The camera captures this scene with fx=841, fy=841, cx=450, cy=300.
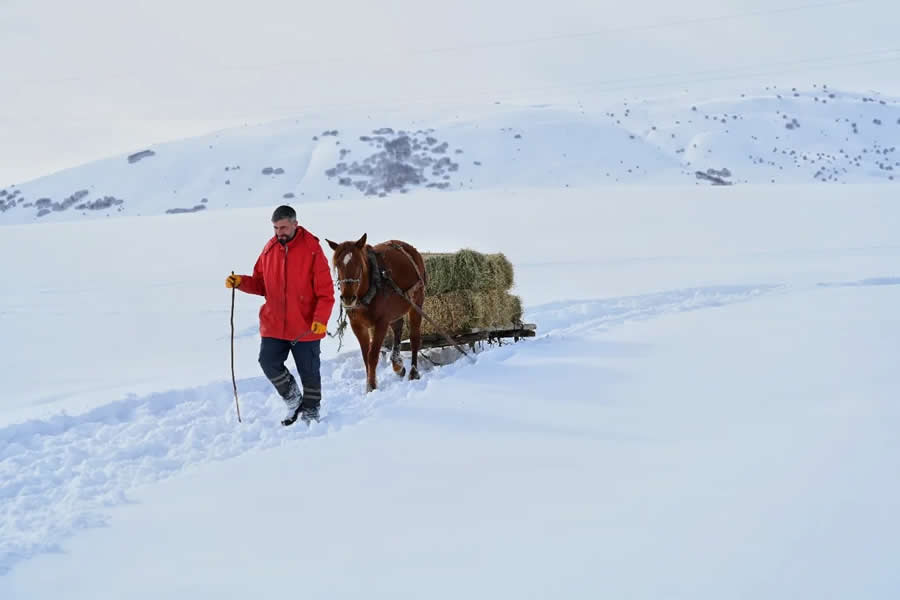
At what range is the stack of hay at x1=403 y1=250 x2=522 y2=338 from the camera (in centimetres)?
1013

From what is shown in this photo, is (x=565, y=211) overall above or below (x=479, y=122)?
below

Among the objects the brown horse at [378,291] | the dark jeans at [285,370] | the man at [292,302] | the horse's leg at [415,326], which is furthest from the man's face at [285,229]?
the horse's leg at [415,326]

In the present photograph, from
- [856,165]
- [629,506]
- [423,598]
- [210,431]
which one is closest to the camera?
[423,598]

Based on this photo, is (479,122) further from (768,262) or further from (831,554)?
(831,554)

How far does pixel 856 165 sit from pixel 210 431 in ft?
213

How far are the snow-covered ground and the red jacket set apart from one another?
795 mm

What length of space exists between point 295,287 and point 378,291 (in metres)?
1.77

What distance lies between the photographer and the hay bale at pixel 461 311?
33.2ft

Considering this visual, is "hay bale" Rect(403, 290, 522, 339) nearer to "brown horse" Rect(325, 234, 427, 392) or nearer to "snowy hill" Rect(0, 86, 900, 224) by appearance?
"brown horse" Rect(325, 234, 427, 392)

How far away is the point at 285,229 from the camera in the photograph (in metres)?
6.58

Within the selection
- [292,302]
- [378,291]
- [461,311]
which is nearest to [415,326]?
[461,311]

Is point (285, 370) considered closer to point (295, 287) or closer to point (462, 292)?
point (295, 287)

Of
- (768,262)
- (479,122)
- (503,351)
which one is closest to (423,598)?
(503,351)

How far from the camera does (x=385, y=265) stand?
8562 millimetres
